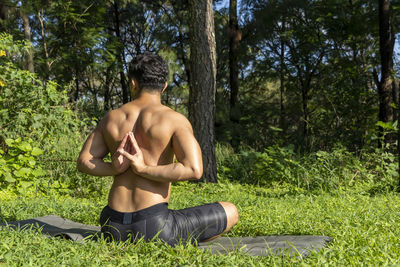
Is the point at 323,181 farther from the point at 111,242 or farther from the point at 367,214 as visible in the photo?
the point at 111,242

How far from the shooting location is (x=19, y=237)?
263 cm

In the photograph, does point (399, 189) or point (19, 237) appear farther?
point (399, 189)

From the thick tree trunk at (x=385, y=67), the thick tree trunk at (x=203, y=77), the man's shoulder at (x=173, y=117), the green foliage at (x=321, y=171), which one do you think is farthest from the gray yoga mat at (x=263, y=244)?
the thick tree trunk at (x=385, y=67)

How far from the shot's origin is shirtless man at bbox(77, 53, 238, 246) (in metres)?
2.41

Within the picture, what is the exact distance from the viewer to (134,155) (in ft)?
7.93

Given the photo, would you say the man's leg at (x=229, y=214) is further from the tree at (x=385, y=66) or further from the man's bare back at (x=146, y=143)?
the tree at (x=385, y=66)

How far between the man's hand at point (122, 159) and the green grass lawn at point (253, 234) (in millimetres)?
496

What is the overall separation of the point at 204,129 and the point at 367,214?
361cm

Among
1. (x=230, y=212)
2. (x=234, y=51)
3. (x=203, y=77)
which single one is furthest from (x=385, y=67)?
(x=230, y=212)

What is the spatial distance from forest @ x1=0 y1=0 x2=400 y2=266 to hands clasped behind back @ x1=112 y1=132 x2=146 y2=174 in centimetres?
51

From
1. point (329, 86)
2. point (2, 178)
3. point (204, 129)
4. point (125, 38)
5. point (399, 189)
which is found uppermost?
point (125, 38)

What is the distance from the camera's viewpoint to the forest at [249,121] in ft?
11.7

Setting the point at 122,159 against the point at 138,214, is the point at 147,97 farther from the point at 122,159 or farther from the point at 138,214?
the point at 138,214

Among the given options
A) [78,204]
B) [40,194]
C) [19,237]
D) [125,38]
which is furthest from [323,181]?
[125,38]
